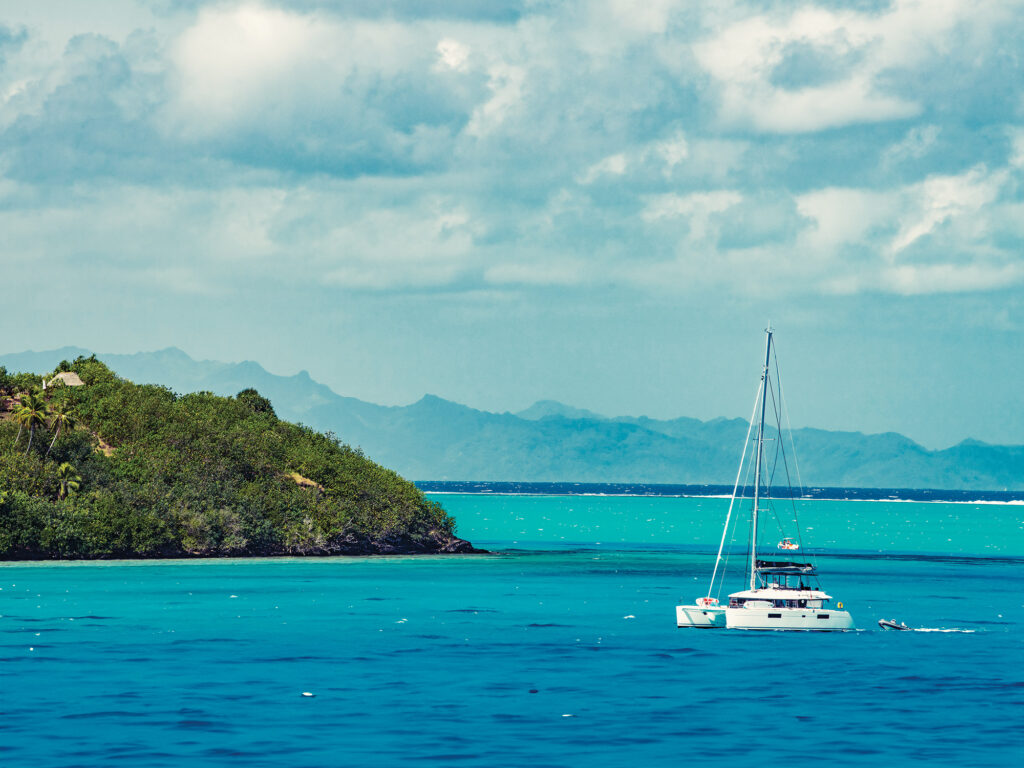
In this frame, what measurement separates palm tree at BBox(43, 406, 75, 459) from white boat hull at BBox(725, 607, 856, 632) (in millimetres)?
62006

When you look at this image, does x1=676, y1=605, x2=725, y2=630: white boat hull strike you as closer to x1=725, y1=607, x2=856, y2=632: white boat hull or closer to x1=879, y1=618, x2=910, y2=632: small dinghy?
x1=725, y1=607, x2=856, y2=632: white boat hull

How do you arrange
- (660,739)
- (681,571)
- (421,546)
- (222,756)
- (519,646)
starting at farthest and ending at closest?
(421,546), (681,571), (519,646), (660,739), (222,756)

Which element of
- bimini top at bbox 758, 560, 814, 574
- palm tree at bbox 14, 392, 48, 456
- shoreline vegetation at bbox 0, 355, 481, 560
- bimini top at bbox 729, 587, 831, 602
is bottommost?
bimini top at bbox 729, 587, 831, 602

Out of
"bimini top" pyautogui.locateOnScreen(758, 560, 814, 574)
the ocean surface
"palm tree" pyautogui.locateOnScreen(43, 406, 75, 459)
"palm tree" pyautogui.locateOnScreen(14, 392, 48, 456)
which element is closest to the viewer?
the ocean surface

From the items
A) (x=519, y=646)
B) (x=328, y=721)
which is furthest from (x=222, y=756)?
(x=519, y=646)

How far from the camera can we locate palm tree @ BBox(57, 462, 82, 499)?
3777 inches

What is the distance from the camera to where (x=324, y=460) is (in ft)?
385

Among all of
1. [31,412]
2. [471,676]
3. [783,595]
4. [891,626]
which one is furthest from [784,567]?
[31,412]

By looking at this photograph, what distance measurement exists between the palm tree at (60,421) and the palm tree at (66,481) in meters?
3.97

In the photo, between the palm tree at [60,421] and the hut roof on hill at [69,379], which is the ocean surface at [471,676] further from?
the hut roof on hill at [69,379]

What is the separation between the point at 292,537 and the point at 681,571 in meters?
30.5

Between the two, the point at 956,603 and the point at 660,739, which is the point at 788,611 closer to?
the point at 956,603

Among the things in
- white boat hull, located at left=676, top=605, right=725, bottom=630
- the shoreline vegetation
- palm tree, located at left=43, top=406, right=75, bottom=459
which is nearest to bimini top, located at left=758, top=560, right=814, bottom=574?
white boat hull, located at left=676, top=605, right=725, bottom=630

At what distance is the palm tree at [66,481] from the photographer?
9594cm
